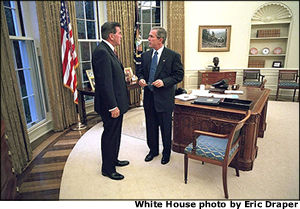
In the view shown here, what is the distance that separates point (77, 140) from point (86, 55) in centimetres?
211

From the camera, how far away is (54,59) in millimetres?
3588

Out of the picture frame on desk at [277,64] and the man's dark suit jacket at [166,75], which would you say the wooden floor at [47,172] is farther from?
the picture frame on desk at [277,64]

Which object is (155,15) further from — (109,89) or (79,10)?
(109,89)

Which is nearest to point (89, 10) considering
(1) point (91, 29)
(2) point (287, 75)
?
(1) point (91, 29)

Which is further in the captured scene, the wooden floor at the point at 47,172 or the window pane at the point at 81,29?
the window pane at the point at 81,29

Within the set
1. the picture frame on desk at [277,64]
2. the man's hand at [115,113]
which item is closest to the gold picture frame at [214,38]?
the picture frame on desk at [277,64]

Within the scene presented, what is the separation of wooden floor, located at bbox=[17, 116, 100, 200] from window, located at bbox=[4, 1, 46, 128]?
2.13ft

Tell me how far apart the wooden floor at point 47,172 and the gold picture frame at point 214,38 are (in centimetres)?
458

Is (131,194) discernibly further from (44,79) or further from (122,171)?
(44,79)

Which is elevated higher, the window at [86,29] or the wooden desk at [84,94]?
the window at [86,29]

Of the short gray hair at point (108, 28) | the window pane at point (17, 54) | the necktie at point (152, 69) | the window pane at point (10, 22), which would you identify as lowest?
the necktie at point (152, 69)

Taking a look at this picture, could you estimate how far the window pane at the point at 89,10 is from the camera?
15.1ft

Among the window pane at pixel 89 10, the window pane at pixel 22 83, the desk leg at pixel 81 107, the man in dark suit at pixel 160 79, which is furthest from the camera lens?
the window pane at pixel 89 10

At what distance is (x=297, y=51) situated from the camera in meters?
5.91
